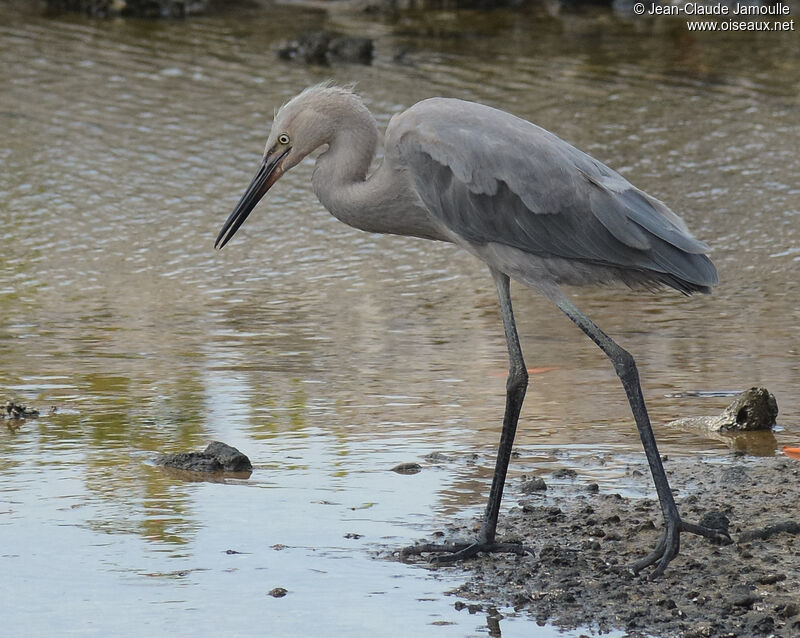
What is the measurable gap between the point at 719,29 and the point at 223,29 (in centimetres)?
637

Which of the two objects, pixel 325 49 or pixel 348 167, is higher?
pixel 348 167

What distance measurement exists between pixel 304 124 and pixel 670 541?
2.05 metres

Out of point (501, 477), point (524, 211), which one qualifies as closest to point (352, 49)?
point (524, 211)

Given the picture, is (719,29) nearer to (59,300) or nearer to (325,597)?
(59,300)

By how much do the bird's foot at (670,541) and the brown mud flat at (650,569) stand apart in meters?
0.03

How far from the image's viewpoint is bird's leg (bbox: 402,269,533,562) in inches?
189

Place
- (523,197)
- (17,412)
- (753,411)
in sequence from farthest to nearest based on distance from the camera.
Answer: (17,412) < (753,411) < (523,197)

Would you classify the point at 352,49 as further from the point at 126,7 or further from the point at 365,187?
the point at 365,187

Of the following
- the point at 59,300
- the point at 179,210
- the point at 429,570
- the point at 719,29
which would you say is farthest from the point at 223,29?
→ the point at 429,570

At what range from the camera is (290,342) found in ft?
24.9

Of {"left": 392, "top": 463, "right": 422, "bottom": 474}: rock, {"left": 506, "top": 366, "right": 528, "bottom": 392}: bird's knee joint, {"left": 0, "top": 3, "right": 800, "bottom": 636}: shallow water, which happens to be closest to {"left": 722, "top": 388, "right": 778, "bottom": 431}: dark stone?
{"left": 0, "top": 3, "right": 800, "bottom": 636}: shallow water

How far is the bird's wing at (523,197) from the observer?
510 centimetres

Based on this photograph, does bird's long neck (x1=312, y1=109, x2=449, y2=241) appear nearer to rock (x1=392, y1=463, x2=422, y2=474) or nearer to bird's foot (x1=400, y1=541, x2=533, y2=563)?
rock (x1=392, y1=463, x2=422, y2=474)

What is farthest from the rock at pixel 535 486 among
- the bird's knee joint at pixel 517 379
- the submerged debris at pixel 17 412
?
the submerged debris at pixel 17 412
